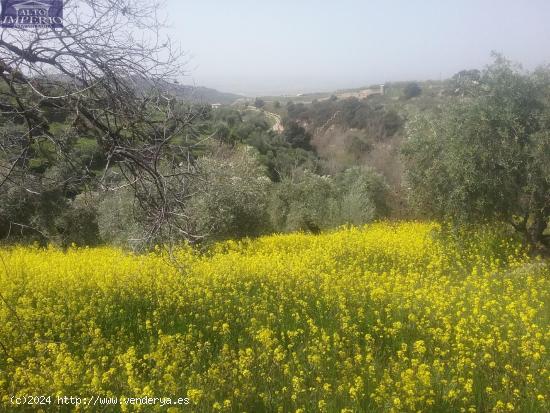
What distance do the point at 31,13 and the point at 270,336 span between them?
3.96 m

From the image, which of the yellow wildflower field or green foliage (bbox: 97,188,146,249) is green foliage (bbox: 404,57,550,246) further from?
green foliage (bbox: 97,188,146,249)

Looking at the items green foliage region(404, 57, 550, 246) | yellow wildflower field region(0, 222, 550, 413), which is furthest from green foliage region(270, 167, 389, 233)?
yellow wildflower field region(0, 222, 550, 413)

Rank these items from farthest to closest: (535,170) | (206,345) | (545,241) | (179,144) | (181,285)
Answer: (545,241) < (535,170) < (181,285) < (206,345) < (179,144)

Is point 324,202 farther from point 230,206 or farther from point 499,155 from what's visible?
point 499,155

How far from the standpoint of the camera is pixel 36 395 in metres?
3.96

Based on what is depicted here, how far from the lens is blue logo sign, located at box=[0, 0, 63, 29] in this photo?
10.8ft

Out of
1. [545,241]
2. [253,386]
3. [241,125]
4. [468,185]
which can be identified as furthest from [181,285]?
[241,125]

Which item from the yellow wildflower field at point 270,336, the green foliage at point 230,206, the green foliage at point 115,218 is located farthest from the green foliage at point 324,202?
the yellow wildflower field at point 270,336

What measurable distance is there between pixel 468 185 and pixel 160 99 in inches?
332

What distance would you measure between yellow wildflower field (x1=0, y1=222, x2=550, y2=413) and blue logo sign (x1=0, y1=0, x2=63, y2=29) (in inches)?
75.6

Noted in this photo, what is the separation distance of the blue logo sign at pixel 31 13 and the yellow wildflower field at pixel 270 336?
75.6 inches

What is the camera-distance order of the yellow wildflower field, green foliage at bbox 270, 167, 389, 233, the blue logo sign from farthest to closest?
green foliage at bbox 270, 167, 389, 233, the yellow wildflower field, the blue logo sign

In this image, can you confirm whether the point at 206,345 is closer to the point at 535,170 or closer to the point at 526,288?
the point at 526,288

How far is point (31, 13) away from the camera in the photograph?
131 inches
